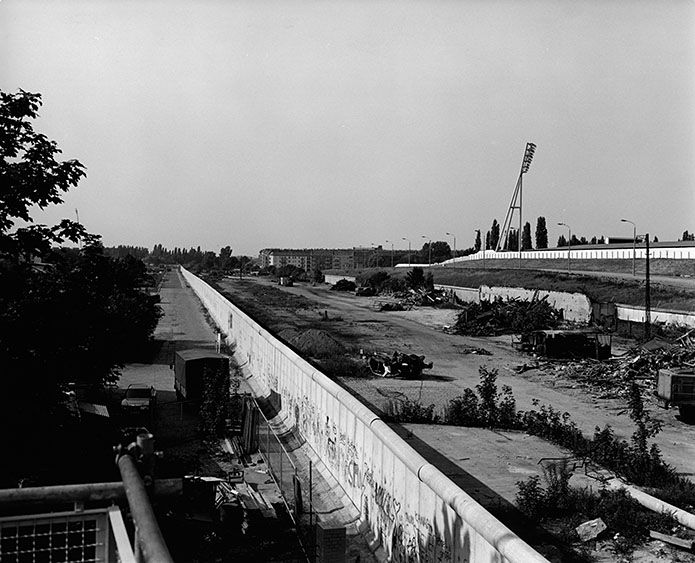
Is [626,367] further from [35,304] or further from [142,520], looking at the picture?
[142,520]

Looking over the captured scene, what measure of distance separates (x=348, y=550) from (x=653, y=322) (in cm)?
3812

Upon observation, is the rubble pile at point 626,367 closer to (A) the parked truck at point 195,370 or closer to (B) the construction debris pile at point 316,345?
(B) the construction debris pile at point 316,345

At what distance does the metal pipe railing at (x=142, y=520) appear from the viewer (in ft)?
Answer: 9.25

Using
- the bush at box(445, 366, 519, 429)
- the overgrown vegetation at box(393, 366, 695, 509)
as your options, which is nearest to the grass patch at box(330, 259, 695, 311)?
the overgrown vegetation at box(393, 366, 695, 509)

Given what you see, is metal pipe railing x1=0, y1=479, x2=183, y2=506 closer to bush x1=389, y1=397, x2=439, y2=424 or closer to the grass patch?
bush x1=389, y1=397, x2=439, y2=424

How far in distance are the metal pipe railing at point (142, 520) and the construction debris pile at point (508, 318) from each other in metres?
45.3

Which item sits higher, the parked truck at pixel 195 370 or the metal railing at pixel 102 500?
the metal railing at pixel 102 500

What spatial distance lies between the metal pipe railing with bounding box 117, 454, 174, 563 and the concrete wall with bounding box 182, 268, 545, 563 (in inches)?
195

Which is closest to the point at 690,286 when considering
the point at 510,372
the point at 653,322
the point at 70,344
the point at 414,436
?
the point at 653,322

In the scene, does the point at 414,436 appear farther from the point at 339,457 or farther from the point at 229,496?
the point at 229,496

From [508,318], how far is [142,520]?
50.0 m

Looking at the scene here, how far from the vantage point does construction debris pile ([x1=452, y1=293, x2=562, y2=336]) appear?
4872cm

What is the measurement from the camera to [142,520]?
Result: 3.05 meters

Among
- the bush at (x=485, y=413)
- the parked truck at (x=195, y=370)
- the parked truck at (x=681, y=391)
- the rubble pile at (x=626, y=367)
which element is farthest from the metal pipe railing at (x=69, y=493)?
the rubble pile at (x=626, y=367)
